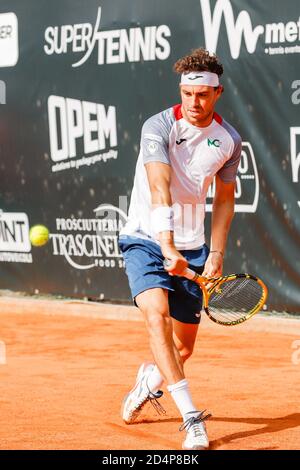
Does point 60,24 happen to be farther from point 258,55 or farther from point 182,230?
point 182,230

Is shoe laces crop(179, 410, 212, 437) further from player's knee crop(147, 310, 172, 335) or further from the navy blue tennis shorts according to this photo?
the navy blue tennis shorts

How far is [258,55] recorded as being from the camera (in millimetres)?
9156

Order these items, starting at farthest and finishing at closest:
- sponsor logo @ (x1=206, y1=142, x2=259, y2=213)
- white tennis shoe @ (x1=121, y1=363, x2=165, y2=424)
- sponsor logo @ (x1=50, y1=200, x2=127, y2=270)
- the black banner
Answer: sponsor logo @ (x1=50, y1=200, x2=127, y2=270)
sponsor logo @ (x1=206, y1=142, x2=259, y2=213)
the black banner
white tennis shoe @ (x1=121, y1=363, x2=165, y2=424)

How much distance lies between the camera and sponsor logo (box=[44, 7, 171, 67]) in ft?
32.0

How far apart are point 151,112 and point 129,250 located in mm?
4559

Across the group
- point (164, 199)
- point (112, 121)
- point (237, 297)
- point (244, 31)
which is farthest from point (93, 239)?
point (164, 199)

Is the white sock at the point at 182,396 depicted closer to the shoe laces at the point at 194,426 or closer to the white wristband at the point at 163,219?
the shoe laces at the point at 194,426

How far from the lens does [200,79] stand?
5.14 meters

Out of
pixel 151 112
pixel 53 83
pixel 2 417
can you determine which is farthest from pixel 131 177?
pixel 2 417

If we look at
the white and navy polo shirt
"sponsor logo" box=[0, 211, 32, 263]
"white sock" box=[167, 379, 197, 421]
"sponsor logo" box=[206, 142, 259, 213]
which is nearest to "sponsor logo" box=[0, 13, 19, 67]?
"sponsor logo" box=[0, 211, 32, 263]

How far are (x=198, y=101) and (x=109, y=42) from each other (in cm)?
Answer: 509

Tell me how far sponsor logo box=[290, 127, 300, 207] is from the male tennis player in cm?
349

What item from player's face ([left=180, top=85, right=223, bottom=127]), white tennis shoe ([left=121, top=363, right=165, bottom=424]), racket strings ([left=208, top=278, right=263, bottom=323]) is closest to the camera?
player's face ([left=180, top=85, right=223, bottom=127])

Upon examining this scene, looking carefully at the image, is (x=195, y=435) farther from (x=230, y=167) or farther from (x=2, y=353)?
(x=2, y=353)
